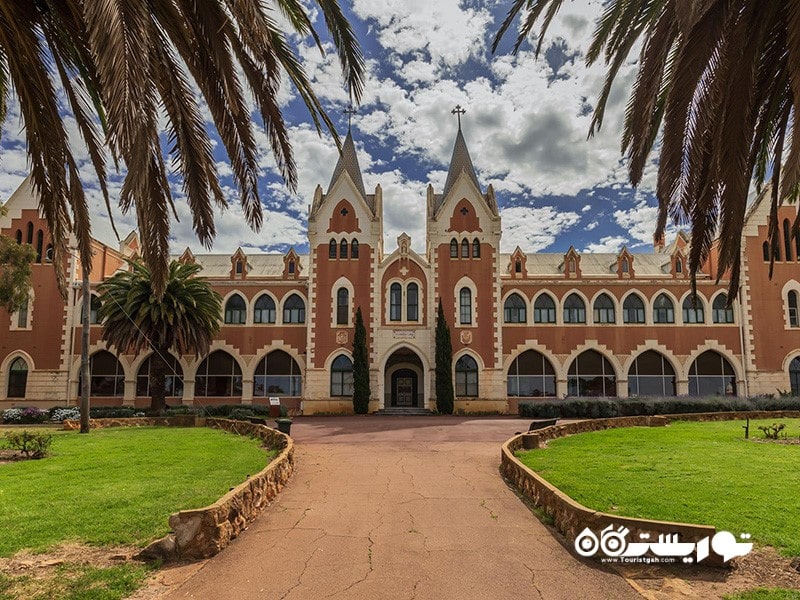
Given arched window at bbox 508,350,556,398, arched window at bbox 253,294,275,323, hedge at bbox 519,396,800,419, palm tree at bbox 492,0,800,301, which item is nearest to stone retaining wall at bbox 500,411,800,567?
palm tree at bbox 492,0,800,301

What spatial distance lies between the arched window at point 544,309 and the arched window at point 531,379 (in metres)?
2.44

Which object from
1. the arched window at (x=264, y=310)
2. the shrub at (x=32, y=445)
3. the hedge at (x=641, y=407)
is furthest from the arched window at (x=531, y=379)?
the shrub at (x=32, y=445)

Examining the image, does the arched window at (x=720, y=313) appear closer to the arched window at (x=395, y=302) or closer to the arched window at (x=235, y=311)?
the arched window at (x=395, y=302)

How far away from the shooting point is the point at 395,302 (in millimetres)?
34125

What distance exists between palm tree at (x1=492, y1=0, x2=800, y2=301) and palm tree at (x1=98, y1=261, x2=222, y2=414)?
993 inches

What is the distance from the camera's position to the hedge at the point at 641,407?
92.5ft

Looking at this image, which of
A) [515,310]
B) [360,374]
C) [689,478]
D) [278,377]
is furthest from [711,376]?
[689,478]

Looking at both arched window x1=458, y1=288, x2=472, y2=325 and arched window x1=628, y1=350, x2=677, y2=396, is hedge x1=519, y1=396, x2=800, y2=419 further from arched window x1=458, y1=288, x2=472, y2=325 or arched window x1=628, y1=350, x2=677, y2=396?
arched window x1=458, y1=288, x2=472, y2=325

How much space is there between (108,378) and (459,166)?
25318mm

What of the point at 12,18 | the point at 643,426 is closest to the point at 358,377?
the point at 643,426

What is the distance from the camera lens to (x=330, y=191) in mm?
34938

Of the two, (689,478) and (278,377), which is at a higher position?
(278,377)

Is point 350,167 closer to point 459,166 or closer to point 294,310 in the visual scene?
point 459,166

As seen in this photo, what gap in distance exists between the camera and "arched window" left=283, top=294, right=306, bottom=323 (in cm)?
3462
